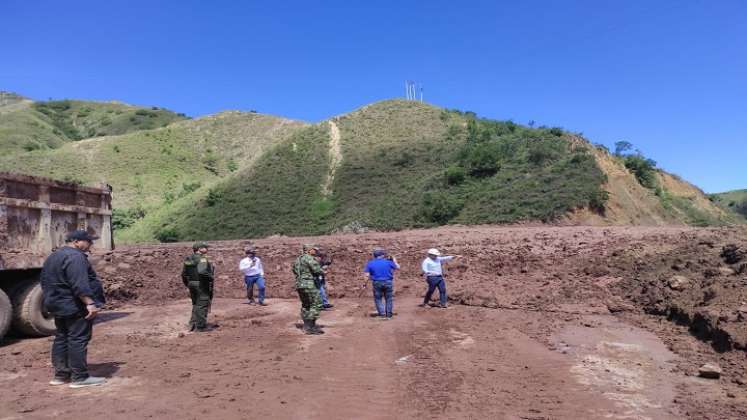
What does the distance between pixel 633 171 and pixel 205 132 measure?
56.1 meters

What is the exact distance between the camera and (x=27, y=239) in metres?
8.07

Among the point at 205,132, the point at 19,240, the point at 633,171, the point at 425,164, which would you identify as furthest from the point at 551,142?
the point at 205,132

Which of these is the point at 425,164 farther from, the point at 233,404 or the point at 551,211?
the point at 233,404

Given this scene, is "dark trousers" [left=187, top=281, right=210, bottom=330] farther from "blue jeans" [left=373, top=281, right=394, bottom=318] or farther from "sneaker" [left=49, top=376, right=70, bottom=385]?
"blue jeans" [left=373, top=281, right=394, bottom=318]

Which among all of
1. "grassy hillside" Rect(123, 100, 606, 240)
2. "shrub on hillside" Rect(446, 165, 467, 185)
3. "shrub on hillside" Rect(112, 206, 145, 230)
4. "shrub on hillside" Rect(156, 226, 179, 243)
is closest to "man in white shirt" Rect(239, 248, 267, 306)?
"grassy hillside" Rect(123, 100, 606, 240)

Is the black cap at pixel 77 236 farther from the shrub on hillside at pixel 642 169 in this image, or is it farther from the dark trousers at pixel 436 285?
the shrub on hillside at pixel 642 169

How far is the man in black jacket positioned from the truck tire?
236 cm

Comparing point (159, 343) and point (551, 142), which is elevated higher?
point (551, 142)

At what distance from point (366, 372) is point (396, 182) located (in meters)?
30.3

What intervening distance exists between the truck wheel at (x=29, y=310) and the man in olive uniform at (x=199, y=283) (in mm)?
2166

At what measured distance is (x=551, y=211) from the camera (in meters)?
24.7

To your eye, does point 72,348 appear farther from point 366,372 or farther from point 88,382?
point 366,372

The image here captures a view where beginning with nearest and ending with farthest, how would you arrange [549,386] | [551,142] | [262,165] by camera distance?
[549,386], [551,142], [262,165]

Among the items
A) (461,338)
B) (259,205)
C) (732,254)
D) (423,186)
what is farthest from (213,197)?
(732,254)
